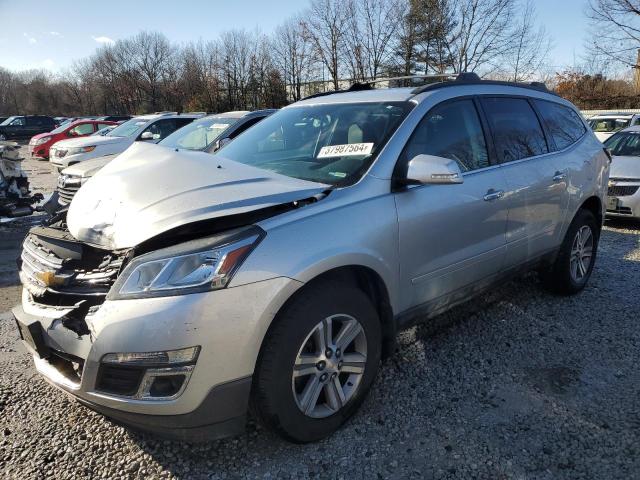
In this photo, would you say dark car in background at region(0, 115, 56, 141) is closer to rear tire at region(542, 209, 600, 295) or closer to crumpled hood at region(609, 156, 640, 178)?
crumpled hood at region(609, 156, 640, 178)

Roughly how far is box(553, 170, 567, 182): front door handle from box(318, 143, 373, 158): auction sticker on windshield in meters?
1.91

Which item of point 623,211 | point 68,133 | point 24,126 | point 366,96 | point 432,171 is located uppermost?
point 366,96

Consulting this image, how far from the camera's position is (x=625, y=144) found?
28.4 feet

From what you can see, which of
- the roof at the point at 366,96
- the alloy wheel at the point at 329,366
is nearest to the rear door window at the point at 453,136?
the roof at the point at 366,96

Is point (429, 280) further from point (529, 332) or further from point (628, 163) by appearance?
point (628, 163)

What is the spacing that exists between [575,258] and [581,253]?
12 centimetres

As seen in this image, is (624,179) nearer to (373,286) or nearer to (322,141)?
(322,141)

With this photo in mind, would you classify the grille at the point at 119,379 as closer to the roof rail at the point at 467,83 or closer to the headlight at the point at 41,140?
the roof rail at the point at 467,83

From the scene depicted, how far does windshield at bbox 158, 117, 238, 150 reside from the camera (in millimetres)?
8219

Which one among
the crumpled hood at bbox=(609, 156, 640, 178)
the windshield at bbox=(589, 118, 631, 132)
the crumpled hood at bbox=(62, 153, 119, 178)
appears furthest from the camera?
the windshield at bbox=(589, 118, 631, 132)

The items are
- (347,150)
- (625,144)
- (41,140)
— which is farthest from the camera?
(41,140)

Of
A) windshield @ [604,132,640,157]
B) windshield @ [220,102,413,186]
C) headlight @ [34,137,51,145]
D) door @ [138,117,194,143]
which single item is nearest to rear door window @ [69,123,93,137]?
headlight @ [34,137,51,145]

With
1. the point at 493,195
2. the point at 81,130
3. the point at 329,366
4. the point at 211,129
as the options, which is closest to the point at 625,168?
the point at 493,195

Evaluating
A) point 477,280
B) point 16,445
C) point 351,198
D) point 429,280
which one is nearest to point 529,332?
point 477,280
